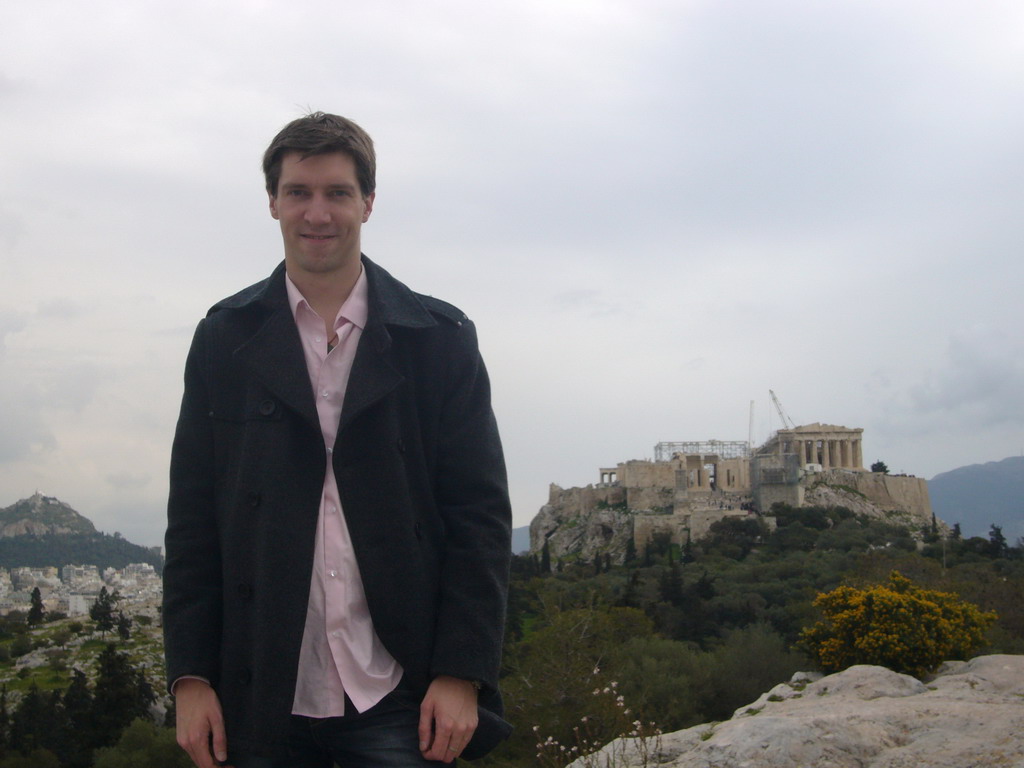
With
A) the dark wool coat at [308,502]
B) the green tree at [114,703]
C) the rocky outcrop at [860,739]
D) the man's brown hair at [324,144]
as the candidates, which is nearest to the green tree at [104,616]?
the green tree at [114,703]

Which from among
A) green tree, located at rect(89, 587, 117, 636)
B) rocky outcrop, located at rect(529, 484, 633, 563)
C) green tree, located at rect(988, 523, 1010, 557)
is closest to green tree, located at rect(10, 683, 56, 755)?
green tree, located at rect(89, 587, 117, 636)

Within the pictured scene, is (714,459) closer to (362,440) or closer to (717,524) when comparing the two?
(717,524)

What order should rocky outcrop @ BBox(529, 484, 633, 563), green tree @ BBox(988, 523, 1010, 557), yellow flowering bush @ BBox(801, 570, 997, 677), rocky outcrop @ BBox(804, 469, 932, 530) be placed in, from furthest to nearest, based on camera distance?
rocky outcrop @ BBox(529, 484, 633, 563), rocky outcrop @ BBox(804, 469, 932, 530), green tree @ BBox(988, 523, 1010, 557), yellow flowering bush @ BBox(801, 570, 997, 677)

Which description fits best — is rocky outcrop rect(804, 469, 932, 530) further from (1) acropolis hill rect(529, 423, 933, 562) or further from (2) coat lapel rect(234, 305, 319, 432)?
(2) coat lapel rect(234, 305, 319, 432)

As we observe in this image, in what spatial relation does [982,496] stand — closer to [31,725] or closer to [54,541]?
[54,541]

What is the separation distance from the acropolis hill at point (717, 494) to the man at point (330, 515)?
44.2 m

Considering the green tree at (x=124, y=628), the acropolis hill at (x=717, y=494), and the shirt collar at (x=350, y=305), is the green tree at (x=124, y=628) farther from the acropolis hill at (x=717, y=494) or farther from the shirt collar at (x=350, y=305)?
the shirt collar at (x=350, y=305)

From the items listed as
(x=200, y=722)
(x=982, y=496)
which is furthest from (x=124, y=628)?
(x=982, y=496)

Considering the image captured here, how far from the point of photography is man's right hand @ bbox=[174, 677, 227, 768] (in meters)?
2.05

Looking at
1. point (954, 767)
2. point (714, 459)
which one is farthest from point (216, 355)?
point (714, 459)

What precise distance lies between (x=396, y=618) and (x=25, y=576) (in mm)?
104212

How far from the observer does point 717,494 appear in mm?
52625

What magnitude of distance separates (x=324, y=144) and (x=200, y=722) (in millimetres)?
1214

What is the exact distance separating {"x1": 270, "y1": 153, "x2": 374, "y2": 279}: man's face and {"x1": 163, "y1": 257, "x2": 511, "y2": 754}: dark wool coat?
0.13m
